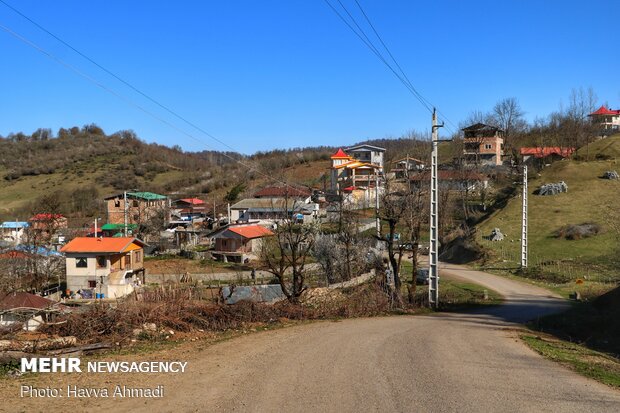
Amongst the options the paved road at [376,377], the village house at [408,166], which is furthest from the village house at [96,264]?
the paved road at [376,377]

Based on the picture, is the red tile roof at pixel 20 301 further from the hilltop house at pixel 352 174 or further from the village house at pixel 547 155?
the village house at pixel 547 155

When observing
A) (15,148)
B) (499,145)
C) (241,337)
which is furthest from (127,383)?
(15,148)

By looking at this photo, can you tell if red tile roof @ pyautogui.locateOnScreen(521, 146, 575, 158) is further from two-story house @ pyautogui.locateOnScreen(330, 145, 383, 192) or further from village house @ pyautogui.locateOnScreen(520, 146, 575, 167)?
two-story house @ pyautogui.locateOnScreen(330, 145, 383, 192)

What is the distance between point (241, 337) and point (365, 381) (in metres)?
5.22

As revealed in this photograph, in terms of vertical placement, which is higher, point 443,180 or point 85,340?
point 443,180

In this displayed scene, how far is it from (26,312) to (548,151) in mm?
81518

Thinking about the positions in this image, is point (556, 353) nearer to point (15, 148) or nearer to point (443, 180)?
point (443, 180)

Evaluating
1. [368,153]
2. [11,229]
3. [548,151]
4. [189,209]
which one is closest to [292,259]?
[11,229]

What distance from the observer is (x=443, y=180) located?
65.8 meters

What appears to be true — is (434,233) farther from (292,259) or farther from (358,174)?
(358,174)

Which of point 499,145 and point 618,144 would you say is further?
point 499,145

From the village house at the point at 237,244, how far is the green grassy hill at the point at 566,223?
70.9 ft

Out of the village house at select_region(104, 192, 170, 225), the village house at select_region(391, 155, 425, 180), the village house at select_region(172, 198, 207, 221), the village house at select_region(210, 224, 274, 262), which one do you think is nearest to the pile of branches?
the village house at select_region(391, 155, 425, 180)

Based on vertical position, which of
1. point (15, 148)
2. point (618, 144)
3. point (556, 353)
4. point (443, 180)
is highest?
point (15, 148)
